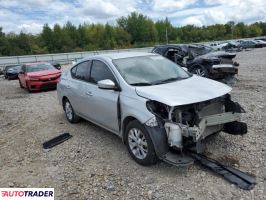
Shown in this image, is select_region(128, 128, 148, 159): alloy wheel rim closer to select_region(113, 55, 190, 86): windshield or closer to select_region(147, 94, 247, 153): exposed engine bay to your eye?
select_region(147, 94, 247, 153): exposed engine bay

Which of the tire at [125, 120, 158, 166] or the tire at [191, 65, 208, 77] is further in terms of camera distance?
the tire at [191, 65, 208, 77]

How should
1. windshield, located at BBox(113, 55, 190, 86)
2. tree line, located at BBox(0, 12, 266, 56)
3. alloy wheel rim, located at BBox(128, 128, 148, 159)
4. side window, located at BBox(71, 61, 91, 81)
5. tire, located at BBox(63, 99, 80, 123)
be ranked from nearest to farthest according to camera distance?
alloy wheel rim, located at BBox(128, 128, 148, 159), windshield, located at BBox(113, 55, 190, 86), side window, located at BBox(71, 61, 91, 81), tire, located at BBox(63, 99, 80, 123), tree line, located at BBox(0, 12, 266, 56)

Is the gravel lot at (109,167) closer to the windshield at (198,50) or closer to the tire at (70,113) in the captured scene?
the tire at (70,113)

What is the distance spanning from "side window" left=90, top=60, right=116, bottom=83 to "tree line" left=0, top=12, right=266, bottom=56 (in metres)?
65.5

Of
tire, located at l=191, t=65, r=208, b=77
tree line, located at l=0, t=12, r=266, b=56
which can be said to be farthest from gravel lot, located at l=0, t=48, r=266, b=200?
tree line, located at l=0, t=12, r=266, b=56

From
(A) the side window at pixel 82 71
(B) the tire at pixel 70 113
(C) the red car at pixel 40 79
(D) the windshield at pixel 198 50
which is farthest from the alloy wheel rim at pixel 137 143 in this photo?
(C) the red car at pixel 40 79

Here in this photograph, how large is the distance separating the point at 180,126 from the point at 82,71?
3.06 meters

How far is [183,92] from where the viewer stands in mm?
4445

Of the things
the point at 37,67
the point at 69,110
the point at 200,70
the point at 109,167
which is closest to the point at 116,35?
the point at 37,67

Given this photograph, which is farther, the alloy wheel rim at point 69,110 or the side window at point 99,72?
the alloy wheel rim at point 69,110

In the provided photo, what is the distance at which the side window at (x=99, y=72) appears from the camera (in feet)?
17.5

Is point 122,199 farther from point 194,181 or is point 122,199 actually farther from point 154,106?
point 154,106

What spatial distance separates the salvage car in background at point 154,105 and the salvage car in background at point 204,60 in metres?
5.47

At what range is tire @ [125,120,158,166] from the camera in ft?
14.1
